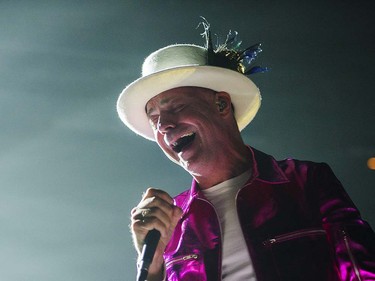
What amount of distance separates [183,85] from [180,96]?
120 millimetres

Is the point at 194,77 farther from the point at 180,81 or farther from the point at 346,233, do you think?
the point at 346,233

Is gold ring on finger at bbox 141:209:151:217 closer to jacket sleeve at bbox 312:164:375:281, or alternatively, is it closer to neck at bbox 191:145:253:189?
neck at bbox 191:145:253:189

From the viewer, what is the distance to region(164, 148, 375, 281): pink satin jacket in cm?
234

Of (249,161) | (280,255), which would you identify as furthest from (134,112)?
(280,255)

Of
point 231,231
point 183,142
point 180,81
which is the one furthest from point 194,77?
point 231,231

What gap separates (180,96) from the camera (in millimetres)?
3154

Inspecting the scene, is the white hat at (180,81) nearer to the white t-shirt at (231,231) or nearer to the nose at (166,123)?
the nose at (166,123)

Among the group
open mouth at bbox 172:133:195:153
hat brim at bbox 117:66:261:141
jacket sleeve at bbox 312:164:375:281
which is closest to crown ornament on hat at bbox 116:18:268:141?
hat brim at bbox 117:66:261:141

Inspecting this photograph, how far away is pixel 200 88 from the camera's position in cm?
327

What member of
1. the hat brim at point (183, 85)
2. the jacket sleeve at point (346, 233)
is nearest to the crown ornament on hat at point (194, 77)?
the hat brim at point (183, 85)

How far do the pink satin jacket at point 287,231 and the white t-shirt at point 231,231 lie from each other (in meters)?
0.05

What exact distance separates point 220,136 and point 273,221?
0.77 meters

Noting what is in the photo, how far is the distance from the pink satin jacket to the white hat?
0.61m

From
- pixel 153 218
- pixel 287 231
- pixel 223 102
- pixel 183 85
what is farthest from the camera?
pixel 223 102
